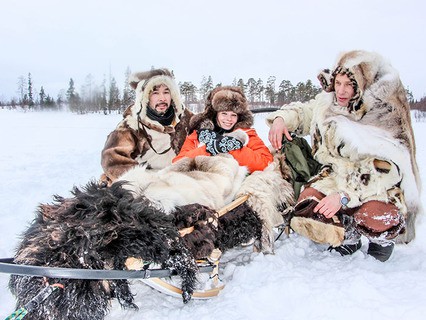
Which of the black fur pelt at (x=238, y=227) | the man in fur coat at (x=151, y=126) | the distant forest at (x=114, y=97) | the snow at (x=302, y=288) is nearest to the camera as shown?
the snow at (x=302, y=288)

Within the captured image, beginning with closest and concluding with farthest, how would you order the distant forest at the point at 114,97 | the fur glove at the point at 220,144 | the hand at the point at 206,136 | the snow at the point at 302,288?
the snow at the point at 302,288 < the fur glove at the point at 220,144 < the hand at the point at 206,136 < the distant forest at the point at 114,97

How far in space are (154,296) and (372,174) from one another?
5.55 feet

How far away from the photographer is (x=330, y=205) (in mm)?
2613

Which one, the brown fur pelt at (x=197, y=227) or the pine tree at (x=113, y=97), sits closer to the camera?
the brown fur pelt at (x=197, y=227)

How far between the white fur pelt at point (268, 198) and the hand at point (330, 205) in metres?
0.34

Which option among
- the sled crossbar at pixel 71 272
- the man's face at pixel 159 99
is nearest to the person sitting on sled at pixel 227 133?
the man's face at pixel 159 99

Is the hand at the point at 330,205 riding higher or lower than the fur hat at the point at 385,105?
lower

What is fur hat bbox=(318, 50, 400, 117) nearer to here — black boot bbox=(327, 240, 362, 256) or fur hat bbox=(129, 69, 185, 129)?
black boot bbox=(327, 240, 362, 256)

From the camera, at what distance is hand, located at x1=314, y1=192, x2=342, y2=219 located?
261cm

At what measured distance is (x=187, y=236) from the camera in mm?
2047

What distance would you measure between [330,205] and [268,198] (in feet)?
1.45

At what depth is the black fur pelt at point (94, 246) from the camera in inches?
61.0

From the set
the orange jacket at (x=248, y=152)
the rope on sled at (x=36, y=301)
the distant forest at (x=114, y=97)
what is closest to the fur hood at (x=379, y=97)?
the orange jacket at (x=248, y=152)

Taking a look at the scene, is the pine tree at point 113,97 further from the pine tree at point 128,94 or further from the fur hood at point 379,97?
the fur hood at point 379,97
